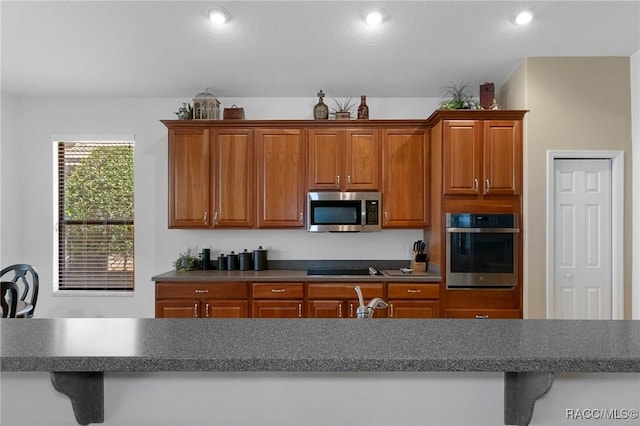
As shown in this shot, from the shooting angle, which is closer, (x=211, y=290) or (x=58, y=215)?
(x=211, y=290)

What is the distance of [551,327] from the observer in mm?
1101

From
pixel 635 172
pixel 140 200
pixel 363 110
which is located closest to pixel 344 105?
pixel 363 110

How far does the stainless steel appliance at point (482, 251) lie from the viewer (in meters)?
3.30

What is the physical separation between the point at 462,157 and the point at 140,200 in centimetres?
340

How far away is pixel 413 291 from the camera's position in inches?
133

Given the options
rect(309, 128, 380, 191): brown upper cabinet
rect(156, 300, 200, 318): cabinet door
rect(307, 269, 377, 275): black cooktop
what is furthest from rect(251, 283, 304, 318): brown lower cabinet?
rect(309, 128, 380, 191): brown upper cabinet

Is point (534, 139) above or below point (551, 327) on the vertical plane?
above

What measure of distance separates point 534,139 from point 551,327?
268cm

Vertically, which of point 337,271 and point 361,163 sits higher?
point 361,163

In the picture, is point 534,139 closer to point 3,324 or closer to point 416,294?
point 416,294

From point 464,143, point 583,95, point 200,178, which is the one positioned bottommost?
point 200,178

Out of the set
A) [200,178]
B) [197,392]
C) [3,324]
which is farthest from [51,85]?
[197,392]

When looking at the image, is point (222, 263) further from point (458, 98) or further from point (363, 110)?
point (458, 98)

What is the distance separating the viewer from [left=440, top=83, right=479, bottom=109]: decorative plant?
344 cm
